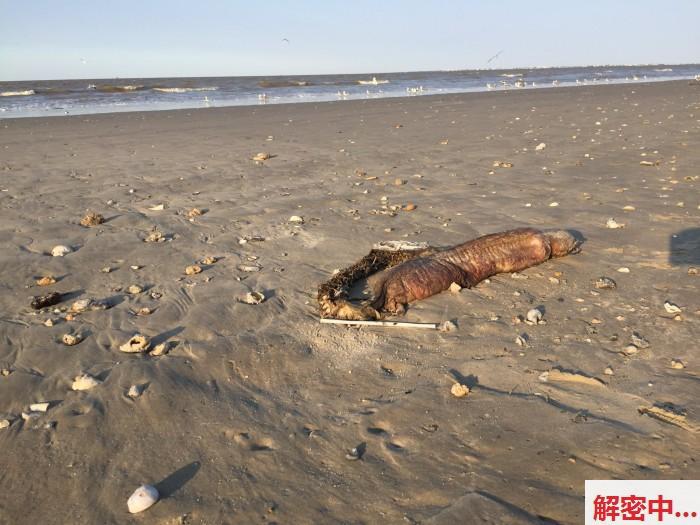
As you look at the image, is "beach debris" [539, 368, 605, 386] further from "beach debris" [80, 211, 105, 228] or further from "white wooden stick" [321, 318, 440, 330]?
"beach debris" [80, 211, 105, 228]

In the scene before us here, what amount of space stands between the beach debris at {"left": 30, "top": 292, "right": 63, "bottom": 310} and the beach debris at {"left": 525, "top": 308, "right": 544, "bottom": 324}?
3.94 meters

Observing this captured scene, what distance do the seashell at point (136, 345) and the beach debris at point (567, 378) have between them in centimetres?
275

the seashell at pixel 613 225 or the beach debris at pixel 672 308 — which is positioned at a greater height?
the seashell at pixel 613 225

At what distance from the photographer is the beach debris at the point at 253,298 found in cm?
471

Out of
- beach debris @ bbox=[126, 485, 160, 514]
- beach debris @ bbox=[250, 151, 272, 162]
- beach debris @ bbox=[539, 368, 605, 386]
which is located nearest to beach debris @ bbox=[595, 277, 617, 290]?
beach debris @ bbox=[539, 368, 605, 386]

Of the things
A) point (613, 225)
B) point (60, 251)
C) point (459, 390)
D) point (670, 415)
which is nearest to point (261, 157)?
point (60, 251)

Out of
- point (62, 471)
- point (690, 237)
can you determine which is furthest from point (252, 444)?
point (690, 237)

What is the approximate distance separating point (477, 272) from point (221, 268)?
248cm

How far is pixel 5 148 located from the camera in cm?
1287

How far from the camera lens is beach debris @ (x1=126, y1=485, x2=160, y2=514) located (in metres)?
2.62

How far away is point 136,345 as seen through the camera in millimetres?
3965

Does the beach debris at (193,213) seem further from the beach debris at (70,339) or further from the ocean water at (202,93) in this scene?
the ocean water at (202,93)

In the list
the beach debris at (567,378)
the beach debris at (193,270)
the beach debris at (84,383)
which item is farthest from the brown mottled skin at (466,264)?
the beach debris at (84,383)

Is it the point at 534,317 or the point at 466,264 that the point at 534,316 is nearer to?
the point at 534,317
